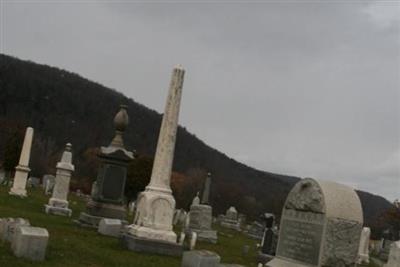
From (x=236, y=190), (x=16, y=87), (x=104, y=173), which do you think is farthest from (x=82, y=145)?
(x=104, y=173)

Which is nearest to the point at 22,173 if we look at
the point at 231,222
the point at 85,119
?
the point at 231,222

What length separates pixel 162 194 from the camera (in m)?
15.1

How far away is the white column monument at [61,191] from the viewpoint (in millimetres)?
21453

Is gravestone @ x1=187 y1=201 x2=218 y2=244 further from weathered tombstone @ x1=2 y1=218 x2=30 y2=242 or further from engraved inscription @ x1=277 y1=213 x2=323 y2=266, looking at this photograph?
engraved inscription @ x1=277 y1=213 x2=323 y2=266

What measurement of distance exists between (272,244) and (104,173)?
18.7ft

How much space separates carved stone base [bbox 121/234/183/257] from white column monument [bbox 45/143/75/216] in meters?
7.49

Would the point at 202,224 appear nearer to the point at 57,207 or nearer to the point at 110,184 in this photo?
the point at 110,184

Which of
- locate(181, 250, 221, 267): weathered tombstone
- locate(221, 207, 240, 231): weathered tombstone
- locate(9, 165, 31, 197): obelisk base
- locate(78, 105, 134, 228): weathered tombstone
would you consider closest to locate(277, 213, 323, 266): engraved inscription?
locate(181, 250, 221, 267): weathered tombstone

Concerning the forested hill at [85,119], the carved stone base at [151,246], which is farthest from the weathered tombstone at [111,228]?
the forested hill at [85,119]

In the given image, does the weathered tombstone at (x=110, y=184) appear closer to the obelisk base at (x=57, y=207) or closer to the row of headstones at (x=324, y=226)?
the obelisk base at (x=57, y=207)

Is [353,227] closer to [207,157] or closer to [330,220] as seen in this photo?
[330,220]

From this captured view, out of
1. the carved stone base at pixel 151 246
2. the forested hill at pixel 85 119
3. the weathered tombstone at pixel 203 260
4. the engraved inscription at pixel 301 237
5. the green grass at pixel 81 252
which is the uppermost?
the forested hill at pixel 85 119

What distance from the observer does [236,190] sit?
263ft

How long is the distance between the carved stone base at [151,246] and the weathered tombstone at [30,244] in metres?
3.91
